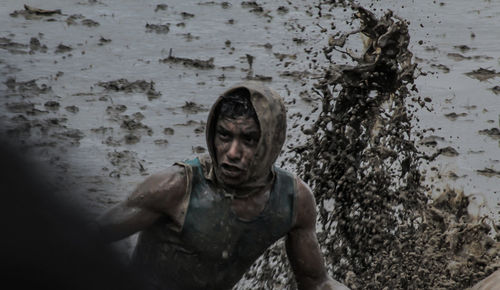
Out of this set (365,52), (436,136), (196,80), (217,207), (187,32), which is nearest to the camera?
(217,207)

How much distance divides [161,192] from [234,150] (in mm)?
317

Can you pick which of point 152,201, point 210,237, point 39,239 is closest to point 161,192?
point 152,201

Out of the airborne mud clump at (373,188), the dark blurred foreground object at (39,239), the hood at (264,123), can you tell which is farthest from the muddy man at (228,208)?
the dark blurred foreground object at (39,239)

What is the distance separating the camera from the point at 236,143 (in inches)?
135

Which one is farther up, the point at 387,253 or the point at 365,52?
the point at 365,52

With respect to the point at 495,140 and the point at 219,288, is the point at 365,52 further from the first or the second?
the point at 495,140

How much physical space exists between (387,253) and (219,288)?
6.56ft

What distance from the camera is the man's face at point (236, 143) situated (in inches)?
134

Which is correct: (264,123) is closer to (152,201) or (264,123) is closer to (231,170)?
(231,170)

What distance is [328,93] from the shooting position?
529 centimetres

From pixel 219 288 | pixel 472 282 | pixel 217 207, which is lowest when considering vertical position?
→ pixel 472 282

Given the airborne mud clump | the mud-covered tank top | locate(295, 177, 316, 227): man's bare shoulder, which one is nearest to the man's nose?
the mud-covered tank top

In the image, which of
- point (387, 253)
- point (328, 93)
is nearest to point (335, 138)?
point (328, 93)

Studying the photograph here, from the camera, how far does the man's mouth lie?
11.4 feet
